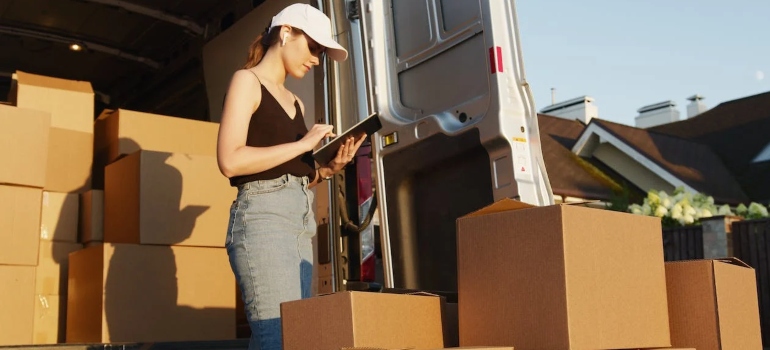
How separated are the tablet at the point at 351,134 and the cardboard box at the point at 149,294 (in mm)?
1424

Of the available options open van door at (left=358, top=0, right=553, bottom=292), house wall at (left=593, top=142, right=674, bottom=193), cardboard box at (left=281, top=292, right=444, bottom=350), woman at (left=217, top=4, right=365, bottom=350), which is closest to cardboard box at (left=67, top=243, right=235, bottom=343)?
open van door at (left=358, top=0, right=553, bottom=292)

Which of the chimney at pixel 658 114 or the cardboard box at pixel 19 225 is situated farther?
the chimney at pixel 658 114

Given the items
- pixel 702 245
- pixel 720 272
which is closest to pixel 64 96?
pixel 720 272

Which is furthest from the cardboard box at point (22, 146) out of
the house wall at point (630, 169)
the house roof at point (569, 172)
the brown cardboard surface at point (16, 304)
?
the house wall at point (630, 169)

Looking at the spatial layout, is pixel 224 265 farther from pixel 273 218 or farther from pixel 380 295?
pixel 380 295

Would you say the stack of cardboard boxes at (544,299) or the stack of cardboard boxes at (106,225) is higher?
the stack of cardboard boxes at (106,225)

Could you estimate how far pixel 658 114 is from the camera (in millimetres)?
28516

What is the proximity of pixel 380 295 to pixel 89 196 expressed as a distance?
2.61 metres

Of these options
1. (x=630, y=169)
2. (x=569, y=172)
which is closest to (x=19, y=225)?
(x=569, y=172)

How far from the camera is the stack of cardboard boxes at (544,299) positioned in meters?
1.94

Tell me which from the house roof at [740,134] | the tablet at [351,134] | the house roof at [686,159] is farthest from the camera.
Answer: the house roof at [740,134]

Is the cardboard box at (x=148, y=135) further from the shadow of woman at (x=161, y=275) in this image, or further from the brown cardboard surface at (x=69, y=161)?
the shadow of woman at (x=161, y=275)

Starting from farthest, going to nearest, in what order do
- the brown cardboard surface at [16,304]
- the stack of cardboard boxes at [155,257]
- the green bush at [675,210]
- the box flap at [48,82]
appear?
the green bush at [675,210], the box flap at [48,82], the stack of cardboard boxes at [155,257], the brown cardboard surface at [16,304]

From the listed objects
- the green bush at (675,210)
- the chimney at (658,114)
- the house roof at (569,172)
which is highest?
the chimney at (658,114)
